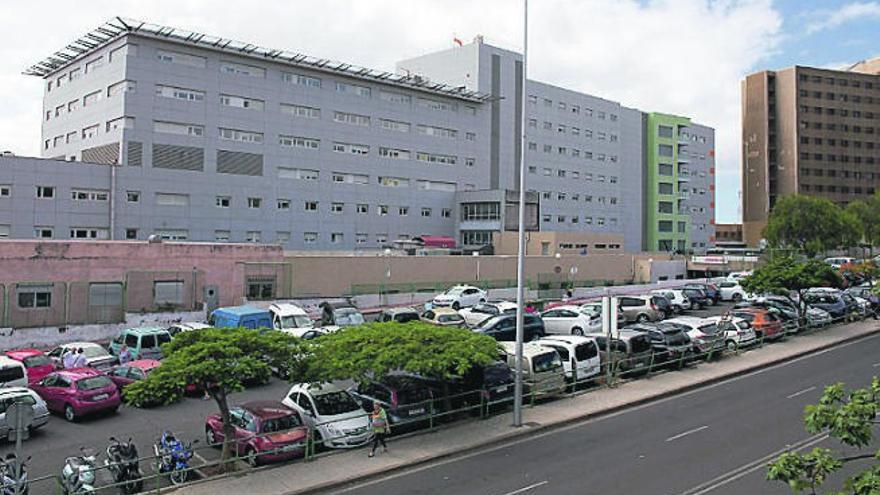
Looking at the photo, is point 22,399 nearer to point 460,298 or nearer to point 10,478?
point 10,478

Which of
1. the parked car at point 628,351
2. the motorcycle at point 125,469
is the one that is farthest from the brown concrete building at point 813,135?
the motorcycle at point 125,469

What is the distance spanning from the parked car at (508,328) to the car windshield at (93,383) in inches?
581

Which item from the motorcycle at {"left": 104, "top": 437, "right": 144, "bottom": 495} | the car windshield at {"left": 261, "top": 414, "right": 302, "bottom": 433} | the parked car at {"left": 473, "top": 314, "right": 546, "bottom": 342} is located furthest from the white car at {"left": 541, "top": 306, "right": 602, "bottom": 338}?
the motorcycle at {"left": 104, "top": 437, "right": 144, "bottom": 495}

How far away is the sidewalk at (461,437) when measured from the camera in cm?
1457

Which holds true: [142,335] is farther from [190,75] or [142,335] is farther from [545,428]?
[190,75]

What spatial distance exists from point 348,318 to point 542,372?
1479 centimetres

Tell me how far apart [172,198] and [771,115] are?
11274 cm

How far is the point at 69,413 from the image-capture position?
19.9m

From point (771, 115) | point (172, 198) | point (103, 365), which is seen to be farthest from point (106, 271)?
point (771, 115)

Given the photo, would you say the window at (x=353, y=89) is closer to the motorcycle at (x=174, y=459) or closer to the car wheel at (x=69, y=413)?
the car wheel at (x=69, y=413)

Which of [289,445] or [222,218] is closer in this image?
[289,445]

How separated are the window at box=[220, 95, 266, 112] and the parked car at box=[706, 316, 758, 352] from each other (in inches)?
1678

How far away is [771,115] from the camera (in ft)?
417

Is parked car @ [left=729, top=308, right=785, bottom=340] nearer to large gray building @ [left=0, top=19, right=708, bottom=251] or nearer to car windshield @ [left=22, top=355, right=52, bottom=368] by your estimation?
large gray building @ [left=0, top=19, right=708, bottom=251]
